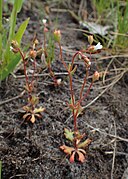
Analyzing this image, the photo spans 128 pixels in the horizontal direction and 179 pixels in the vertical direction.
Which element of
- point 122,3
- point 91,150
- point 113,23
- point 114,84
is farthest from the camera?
point 122,3

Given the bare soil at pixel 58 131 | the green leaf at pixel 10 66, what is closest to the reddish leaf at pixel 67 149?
the bare soil at pixel 58 131

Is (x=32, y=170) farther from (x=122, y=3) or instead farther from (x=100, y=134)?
(x=122, y=3)

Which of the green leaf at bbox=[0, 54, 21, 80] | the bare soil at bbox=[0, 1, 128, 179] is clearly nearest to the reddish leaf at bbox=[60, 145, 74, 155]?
the bare soil at bbox=[0, 1, 128, 179]

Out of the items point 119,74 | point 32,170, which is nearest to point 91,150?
point 32,170

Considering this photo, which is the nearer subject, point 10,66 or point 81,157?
point 81,157

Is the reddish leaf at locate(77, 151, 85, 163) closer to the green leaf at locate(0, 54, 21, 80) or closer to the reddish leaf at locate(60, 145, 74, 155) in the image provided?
the reddish leaf at locate(60, 145, 74, 155)

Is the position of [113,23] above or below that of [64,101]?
above

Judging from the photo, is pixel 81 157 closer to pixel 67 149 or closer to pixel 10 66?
pixel 67 149

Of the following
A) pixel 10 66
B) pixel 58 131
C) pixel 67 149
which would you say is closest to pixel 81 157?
pixel 67 149

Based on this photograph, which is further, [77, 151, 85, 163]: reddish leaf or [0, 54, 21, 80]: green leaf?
[0, 54, 21, 80]: green leaf

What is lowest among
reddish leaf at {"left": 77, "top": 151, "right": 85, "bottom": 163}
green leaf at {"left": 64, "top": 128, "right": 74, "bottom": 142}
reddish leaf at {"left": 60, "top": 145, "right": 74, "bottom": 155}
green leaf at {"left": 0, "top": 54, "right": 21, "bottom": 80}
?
reddish leaf at {"left": 77, "top": 151, "right": 85, "bottom": 163}

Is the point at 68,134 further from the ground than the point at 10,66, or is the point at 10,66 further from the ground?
the point at 10,66
